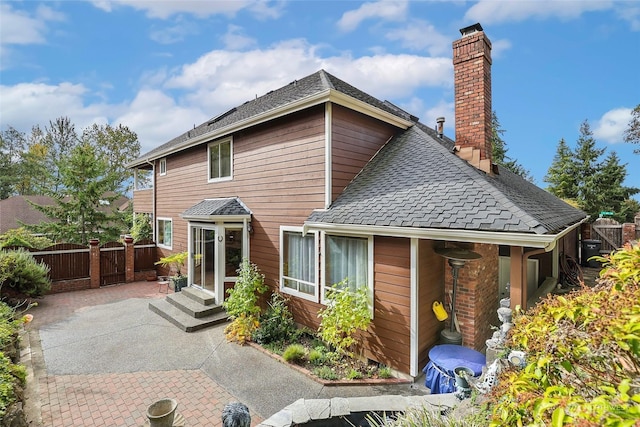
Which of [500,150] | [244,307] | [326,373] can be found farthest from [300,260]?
[500,150]

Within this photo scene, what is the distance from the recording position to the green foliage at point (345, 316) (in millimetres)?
5516

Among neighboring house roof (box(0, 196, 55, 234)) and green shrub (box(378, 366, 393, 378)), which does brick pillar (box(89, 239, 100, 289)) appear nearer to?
green shrub (box(378, 366, 393, 378))

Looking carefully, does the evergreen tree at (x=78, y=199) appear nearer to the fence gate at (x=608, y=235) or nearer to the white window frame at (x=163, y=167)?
the white window frame at (x=163, y=167)

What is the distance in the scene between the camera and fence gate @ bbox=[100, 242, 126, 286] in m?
11.9

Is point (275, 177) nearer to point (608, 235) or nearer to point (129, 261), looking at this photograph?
point (129, 261)

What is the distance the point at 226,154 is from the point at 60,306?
727 cm

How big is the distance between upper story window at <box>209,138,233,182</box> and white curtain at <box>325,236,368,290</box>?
4768 mm

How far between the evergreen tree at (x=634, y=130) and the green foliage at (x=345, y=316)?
94.9 feet

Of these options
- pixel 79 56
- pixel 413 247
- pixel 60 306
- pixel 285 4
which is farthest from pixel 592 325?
pixel 79 56

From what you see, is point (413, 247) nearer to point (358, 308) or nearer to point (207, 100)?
point (358, 308)

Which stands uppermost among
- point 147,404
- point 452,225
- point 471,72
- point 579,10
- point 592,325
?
point 579,10

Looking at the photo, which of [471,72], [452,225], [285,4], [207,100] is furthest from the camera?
[207,100]

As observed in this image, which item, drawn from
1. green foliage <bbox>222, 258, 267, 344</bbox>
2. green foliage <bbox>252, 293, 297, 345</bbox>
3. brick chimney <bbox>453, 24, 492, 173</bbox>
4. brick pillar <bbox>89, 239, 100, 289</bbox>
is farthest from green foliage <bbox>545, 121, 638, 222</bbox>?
brick pillar <bbox>89, 239, 100, 289</bbox>

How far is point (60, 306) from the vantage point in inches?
370
